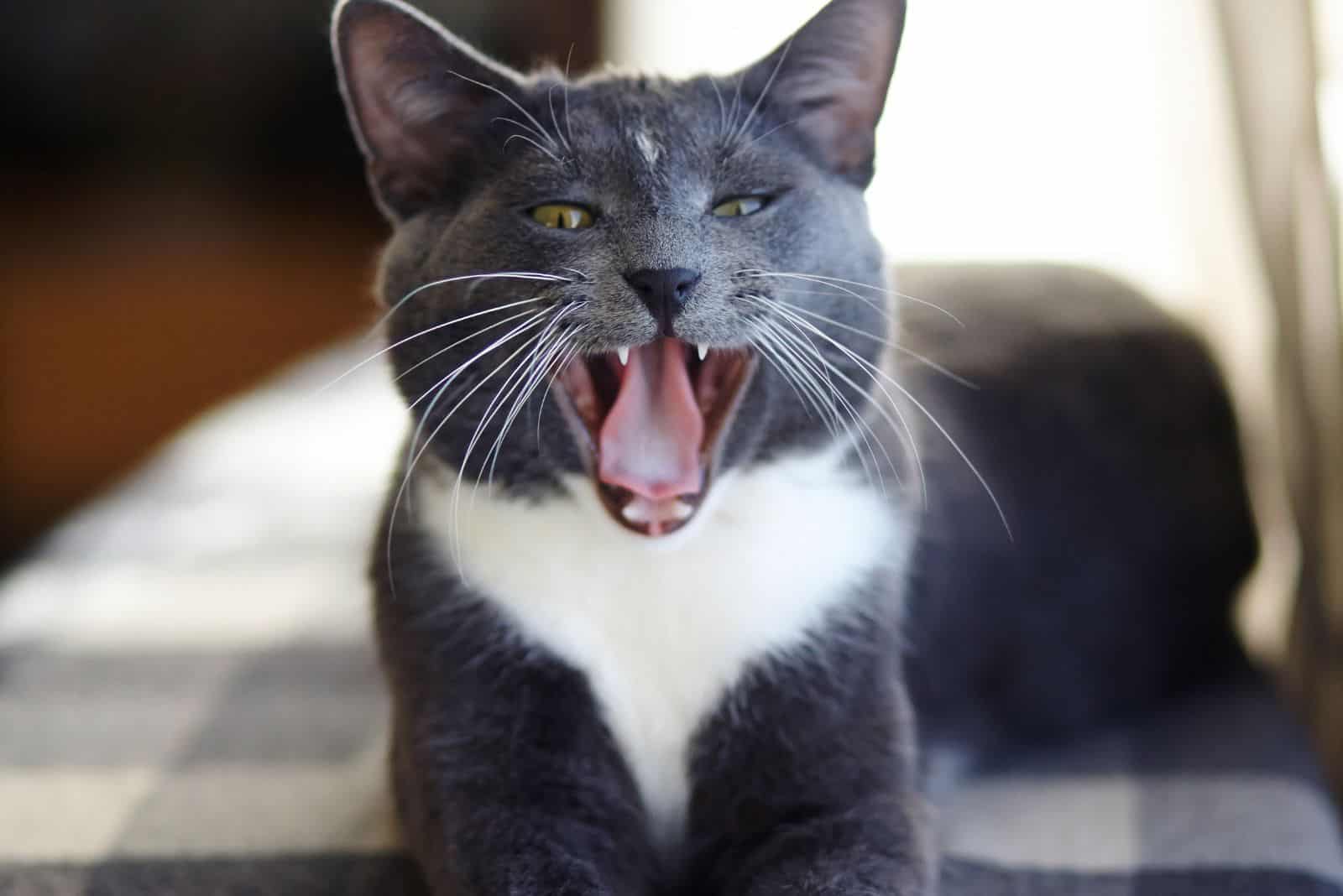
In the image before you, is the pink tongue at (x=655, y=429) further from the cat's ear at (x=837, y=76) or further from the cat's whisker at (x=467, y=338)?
the cat's ear at (x=837, y=76)

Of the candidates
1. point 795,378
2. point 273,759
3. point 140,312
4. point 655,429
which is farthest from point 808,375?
point 140,312

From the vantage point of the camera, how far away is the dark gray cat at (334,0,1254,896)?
929 mm

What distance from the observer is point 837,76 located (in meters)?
1.02

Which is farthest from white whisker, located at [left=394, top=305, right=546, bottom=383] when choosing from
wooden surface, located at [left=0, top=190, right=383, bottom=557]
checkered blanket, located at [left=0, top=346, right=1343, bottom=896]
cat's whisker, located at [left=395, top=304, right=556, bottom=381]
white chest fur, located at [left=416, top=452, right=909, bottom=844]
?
wooden surface, located at [left=0, top=190, right=383, bottom=557]

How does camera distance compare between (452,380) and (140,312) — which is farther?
(140,312)

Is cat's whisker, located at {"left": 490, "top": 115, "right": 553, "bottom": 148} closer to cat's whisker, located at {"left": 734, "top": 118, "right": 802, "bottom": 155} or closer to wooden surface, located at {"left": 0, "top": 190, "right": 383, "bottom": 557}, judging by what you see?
cat's whisker, located at {"left": 734, "top": 118, "right": 802, "bottom": 155}

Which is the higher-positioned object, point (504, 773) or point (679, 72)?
point (679, 72)

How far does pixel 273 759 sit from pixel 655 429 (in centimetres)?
58

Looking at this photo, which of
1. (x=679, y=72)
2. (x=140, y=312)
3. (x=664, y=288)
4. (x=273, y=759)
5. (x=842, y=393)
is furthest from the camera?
(x=140, y=312)

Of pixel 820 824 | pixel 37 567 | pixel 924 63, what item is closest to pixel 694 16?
pixel 924 63

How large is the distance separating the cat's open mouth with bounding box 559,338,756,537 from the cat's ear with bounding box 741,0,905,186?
19cm

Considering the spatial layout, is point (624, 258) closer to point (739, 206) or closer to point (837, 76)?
point (739, 206)

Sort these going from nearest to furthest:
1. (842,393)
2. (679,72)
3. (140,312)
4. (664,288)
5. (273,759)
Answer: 1. (664,288)
2. (842,393)
3. (273,759)
4. (679,72)
5. (140,312)

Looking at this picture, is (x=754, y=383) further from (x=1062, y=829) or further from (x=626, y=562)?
(x=1062, y=829)
